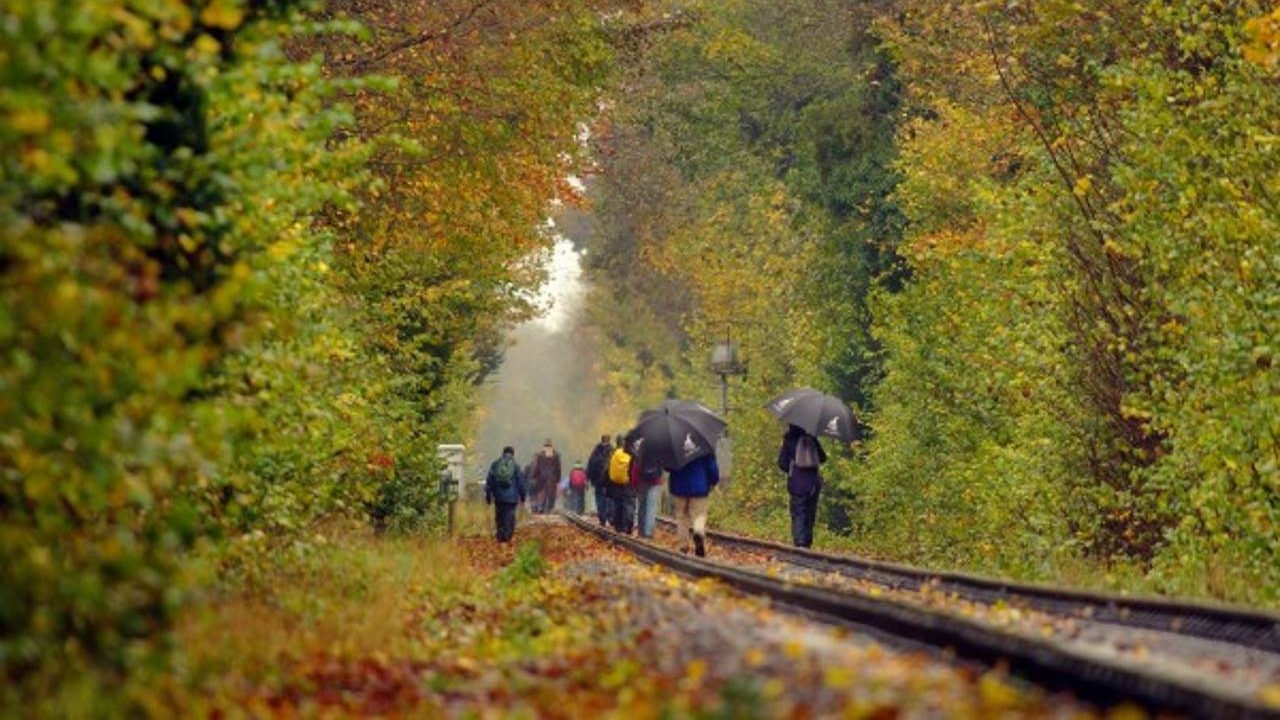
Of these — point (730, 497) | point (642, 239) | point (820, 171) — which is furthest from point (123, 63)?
point (642, 239)

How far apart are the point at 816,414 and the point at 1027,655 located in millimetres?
17490

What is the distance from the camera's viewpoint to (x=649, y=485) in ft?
106

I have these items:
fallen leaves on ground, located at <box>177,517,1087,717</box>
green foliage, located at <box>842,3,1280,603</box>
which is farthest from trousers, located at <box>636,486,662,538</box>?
fallen leaves on ground, located at <box>177,517,1087,717</box>

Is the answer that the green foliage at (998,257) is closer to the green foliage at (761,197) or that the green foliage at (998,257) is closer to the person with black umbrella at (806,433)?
the green foliage at (761,197)

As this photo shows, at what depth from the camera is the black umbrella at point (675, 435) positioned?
2550 centimetres

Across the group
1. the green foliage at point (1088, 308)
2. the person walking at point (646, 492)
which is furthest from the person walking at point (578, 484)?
the person walking at point (646, 492)

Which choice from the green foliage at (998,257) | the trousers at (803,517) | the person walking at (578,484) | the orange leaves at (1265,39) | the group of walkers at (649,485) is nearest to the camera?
the orange leaves at (1265,39)

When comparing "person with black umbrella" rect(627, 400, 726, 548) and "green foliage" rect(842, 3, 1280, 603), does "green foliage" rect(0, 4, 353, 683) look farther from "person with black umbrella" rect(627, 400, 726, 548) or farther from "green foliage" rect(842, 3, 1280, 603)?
"person with black umbrella" rect(627, 400, 726, 548)

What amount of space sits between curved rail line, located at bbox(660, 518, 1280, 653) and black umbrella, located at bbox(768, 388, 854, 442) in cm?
526

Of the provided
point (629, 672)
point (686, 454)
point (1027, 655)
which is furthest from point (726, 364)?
point (629, 672)

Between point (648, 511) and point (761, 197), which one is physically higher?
point (761, 197)

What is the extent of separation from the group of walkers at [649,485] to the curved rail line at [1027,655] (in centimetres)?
978

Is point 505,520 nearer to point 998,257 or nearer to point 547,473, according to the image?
point 998,257

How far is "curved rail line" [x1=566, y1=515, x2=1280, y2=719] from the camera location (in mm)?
7512
